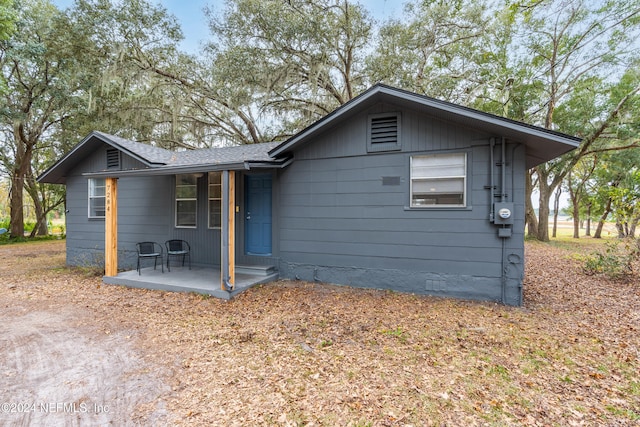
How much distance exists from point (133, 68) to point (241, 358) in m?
11.7

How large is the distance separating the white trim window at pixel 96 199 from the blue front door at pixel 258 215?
455 centimetres

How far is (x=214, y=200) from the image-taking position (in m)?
7.25

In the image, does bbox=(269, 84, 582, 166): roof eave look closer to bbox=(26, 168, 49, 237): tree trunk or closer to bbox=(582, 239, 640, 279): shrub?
bbox=(582, 239, 640, 279): shrub

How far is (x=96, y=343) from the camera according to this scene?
356 cm

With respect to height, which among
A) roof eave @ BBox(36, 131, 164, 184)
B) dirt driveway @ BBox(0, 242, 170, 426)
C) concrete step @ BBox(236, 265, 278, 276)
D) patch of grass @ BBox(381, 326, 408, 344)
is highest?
roof eave @ BBox(36, 131, 164, 184)

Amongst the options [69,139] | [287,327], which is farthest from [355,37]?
[69,139]

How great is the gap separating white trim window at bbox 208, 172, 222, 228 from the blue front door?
0.79 metres

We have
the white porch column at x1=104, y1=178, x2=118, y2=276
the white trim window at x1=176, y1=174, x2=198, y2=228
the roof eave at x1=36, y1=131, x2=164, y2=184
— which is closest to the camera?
the white porch column at x1=104, y1=178, x2=118, y2=276

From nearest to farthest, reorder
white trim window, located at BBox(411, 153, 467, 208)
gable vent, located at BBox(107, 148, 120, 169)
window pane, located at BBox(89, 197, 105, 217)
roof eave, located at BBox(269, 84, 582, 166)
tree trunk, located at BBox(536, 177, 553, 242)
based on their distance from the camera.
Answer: roof eave, located at BBox(269, 84, 582, 166), white trim window, located at BBox(411, 153, 467, 208), gable vent, located at BBox(107, 148, 120, 169), window pane, located at BBox(89, 197, 105, 217), tree trunk, located at BBox(536, 177, 553, 242)

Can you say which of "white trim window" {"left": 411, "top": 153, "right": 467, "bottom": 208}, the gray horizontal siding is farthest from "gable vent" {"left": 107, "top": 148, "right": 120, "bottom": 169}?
"white trim window" {"left": 411, "top": 153, "right": 467, "bottom": 208}

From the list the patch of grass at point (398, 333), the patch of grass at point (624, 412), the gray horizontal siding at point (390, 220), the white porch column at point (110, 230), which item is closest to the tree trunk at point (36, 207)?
the white porch column at point (110, 230)

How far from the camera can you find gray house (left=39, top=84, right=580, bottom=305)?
491cm

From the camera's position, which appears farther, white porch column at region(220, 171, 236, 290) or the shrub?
the shrub

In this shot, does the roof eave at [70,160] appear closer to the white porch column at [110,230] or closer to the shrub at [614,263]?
the white porch column at [110,230]
